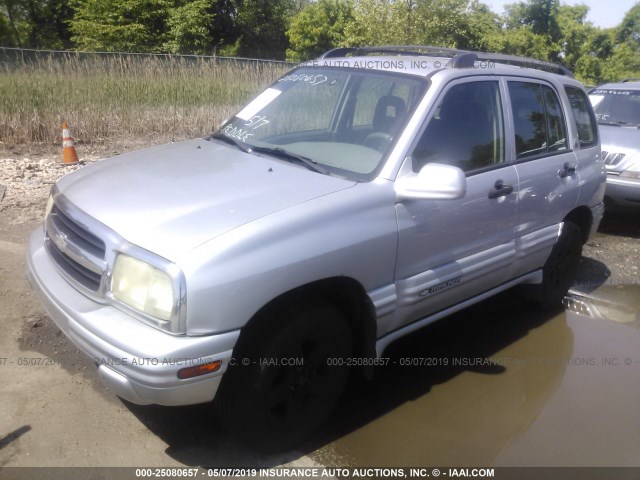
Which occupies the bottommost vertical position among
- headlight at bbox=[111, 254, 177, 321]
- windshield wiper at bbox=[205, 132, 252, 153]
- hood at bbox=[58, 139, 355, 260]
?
headlight at bbox=[111, 254, 177, 321]

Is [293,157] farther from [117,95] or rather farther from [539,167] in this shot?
[117,95]

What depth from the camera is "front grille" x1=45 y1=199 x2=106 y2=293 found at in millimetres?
2674

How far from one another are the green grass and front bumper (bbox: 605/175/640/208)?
6.92 m

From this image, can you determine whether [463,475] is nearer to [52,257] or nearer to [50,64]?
[52,257]

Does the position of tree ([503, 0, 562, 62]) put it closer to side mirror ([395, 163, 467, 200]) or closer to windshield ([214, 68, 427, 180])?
windshield ([214, 68, 427, 180])

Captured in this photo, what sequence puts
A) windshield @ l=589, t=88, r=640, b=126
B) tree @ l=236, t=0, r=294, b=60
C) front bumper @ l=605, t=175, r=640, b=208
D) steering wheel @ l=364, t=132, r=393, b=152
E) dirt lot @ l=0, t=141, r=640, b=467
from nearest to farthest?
1. dirt lot @ l=0, t=141, r=640, b=467
2. steering wheel @ l=364, t=132, r=393, b=152
3. front bumper @ l=605, t=175, r=640, b=208
4. windshield @ l=589, t=88, r=640, b=126
5. tree @ l=236, t=0, r=294, b=60

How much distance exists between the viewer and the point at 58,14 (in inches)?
1270

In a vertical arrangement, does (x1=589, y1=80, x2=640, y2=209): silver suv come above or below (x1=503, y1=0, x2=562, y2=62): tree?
below

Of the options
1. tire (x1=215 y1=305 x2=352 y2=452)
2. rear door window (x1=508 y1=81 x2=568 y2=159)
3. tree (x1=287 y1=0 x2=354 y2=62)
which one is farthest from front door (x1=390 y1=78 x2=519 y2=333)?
tree (x1=287 y1=0 x2=354 y2=62)

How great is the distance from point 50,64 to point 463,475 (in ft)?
33.1

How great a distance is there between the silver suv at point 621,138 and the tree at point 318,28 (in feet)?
76.7

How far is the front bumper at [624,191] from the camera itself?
7082 millimetres

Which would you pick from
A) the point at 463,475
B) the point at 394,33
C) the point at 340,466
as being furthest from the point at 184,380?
the point at 394,33

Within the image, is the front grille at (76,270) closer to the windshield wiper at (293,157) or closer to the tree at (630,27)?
the windshield wiper at (293,157)
